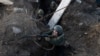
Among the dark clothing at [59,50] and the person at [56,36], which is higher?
the person at [56,36]

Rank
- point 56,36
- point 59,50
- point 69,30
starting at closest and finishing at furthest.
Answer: point 56,36
point 59,50
point 69,30

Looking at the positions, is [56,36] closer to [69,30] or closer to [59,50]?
[59,50]

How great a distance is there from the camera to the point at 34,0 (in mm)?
11953

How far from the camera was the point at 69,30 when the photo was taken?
469 inches

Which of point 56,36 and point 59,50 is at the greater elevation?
point 56,36

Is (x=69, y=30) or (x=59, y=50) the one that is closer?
(x=59, y=50)

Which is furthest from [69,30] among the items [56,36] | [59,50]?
[56,36]

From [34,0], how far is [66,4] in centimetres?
135

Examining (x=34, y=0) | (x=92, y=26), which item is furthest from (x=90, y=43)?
(x=34, y=0)

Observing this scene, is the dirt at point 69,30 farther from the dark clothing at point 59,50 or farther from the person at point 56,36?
the dark clothing at point 59,50

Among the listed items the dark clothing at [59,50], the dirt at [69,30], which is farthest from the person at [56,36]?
the dirt at [69,30]

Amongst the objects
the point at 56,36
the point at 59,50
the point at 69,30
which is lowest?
the point at 69,30

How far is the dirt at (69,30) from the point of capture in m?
9.07

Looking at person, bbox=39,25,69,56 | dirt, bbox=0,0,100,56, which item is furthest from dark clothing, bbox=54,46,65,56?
dirt, bbox=0,0,100,56
